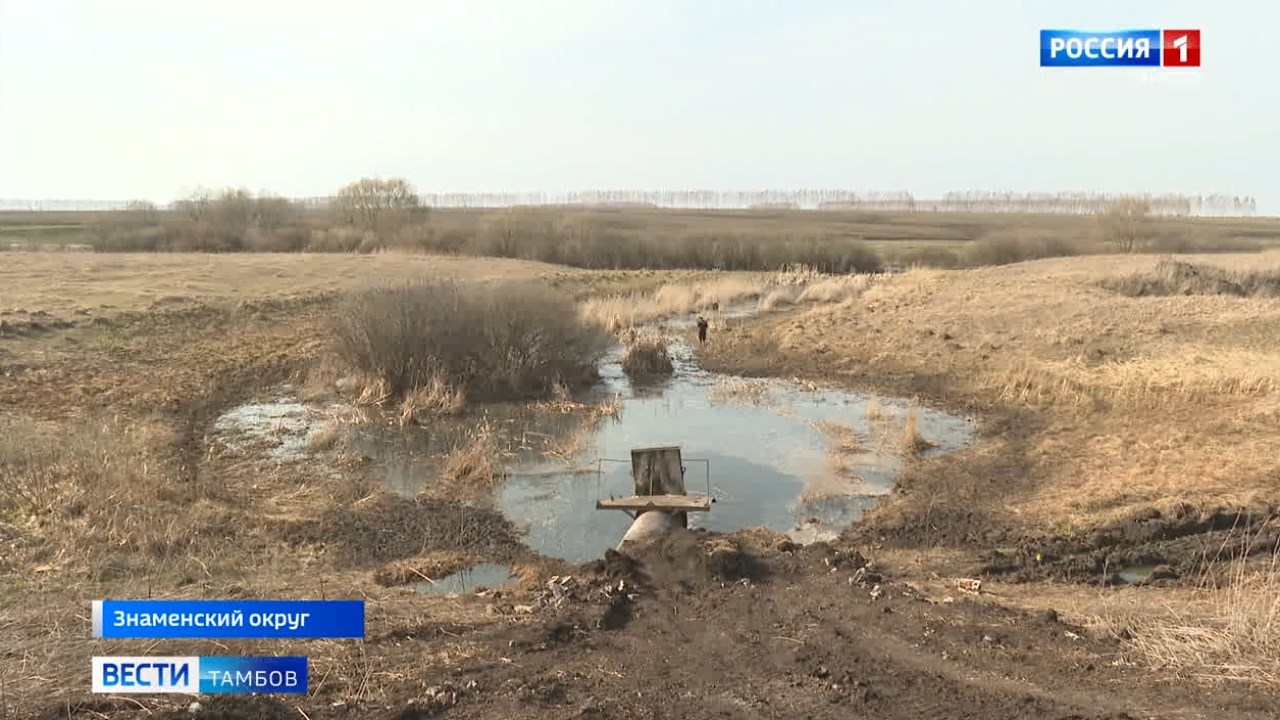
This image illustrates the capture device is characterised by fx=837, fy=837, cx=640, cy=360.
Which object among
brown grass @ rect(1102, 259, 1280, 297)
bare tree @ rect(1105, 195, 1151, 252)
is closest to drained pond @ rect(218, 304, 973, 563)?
brown grass @ rect(1102, 259, 1280, 297)

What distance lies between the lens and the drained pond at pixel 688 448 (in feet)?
39.6

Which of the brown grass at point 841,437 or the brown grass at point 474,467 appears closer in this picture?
the brown grass at point 474,467

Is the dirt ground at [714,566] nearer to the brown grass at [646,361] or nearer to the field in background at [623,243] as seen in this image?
the brown grass at [646,361]

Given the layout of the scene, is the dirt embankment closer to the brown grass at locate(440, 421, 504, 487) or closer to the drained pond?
the drained pond

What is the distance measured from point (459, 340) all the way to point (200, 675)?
50.0 ft

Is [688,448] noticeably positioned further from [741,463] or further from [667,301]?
[667,301]

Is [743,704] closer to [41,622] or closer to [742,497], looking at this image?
[41,622]

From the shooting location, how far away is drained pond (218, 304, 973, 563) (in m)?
12.1

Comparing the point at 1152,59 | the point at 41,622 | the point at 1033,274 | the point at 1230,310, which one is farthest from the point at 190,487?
the point at 1033,274

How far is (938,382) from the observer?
21688mm

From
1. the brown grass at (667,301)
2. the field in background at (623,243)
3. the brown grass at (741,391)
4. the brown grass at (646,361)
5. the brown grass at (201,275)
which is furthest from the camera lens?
the field in background at (623,243)

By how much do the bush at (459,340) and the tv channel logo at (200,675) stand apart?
44.6 ft

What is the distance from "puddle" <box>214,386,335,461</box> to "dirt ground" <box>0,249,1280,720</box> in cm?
56

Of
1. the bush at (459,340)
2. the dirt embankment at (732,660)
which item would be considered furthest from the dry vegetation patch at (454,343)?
the dirt embankment at (732,660)
